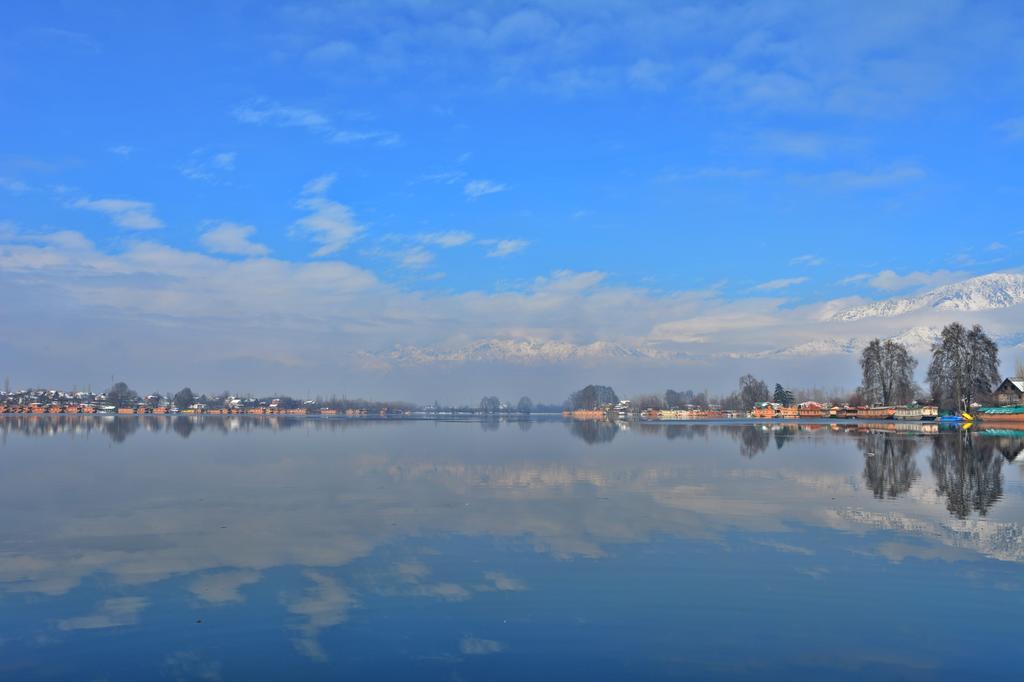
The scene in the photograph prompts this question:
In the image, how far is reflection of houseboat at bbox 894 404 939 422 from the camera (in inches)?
4705

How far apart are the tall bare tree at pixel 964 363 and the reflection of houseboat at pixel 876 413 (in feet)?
75.2

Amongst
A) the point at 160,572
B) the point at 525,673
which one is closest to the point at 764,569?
the point at 525,673

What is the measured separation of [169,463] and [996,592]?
3698cm

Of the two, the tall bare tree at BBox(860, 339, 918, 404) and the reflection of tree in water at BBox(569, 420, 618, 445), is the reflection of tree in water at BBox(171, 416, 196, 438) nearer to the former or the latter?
the reflection of tree in water at BBox(569, 420, 618, 445)

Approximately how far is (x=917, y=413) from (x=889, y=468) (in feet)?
332

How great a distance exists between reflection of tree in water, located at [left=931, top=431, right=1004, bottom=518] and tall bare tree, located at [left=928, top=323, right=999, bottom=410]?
63182 millimetres

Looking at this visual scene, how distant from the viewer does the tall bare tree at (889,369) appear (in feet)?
435

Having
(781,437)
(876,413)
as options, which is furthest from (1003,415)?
(876,413)

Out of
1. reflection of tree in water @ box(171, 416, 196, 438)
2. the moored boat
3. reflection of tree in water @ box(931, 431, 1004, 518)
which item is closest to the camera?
reflection of tree in water @ box(931, 431, 1004, 518)

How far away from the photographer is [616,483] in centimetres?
2902

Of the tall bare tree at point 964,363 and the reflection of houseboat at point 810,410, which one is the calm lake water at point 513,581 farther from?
the reflection of houseboat at point 810,410

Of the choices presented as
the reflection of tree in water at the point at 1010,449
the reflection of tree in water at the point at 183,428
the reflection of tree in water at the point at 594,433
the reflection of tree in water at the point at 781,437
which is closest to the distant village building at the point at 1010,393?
the reflection of tree in water at the point at 781,437

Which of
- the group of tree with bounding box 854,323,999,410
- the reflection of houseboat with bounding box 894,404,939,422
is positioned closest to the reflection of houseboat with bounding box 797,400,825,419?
the reflection of houseboat with bounding box 894,404,939,422

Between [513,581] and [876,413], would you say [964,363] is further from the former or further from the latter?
[513,581]
